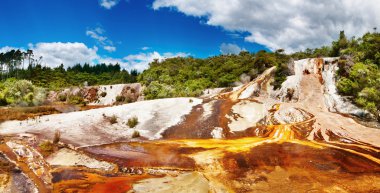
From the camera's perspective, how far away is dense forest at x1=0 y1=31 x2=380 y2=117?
30969 mm

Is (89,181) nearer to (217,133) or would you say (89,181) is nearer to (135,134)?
(135,134)

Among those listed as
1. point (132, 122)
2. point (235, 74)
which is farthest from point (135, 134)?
point (235, 74)

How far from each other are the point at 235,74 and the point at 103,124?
43170mm

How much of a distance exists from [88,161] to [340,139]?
18.0 meters

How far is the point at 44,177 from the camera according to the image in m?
15.9

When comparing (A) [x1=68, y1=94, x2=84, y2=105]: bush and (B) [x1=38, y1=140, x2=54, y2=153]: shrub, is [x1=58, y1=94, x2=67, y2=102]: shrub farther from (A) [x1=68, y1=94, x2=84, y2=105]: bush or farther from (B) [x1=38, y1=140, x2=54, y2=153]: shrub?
(B) [x1=38, y1=140, x2=54, y2=153]: shrub

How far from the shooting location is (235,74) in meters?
67.6

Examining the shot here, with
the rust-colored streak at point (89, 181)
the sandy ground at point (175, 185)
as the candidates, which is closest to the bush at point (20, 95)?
the rust-colored streak at point (89, 181)

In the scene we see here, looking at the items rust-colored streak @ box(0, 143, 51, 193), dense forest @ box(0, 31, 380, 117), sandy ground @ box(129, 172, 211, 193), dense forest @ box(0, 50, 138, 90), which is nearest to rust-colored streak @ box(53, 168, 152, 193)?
rust-colored streak @ box(0, 143, 51, 193)

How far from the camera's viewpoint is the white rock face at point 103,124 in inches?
989

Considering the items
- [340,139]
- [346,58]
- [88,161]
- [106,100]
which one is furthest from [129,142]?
[106,100]

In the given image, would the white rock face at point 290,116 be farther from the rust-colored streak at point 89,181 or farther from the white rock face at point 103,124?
the rust-colored streak at point 89,181

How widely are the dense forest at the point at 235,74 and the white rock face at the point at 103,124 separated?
16.4 meters

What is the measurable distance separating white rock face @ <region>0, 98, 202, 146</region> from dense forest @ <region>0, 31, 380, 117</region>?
16420 millimetres
